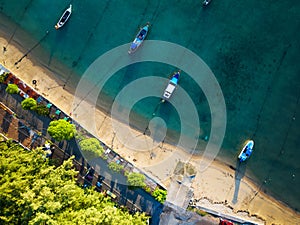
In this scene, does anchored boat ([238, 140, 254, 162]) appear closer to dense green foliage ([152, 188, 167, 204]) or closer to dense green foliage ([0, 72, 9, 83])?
dense green foliage ([152, 188, 167, 204])

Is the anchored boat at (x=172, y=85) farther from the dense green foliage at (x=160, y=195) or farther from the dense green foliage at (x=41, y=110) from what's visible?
the dense green foliage at (x=41, y=110)

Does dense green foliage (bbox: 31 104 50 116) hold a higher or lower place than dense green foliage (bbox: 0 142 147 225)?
higher

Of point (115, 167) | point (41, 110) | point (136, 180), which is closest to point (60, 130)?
point (41, 110)

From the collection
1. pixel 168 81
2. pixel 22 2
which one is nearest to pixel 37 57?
pixel 22 2

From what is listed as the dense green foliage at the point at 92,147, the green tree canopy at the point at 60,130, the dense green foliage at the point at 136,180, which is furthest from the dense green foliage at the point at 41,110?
the dense green foliage at the point at 136,180

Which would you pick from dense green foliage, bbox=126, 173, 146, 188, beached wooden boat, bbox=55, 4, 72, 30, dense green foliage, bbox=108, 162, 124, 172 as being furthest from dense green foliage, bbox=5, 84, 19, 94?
dense green foliage, bbox=126, 173, 146, 188

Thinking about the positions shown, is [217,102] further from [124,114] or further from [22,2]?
[22,2]
